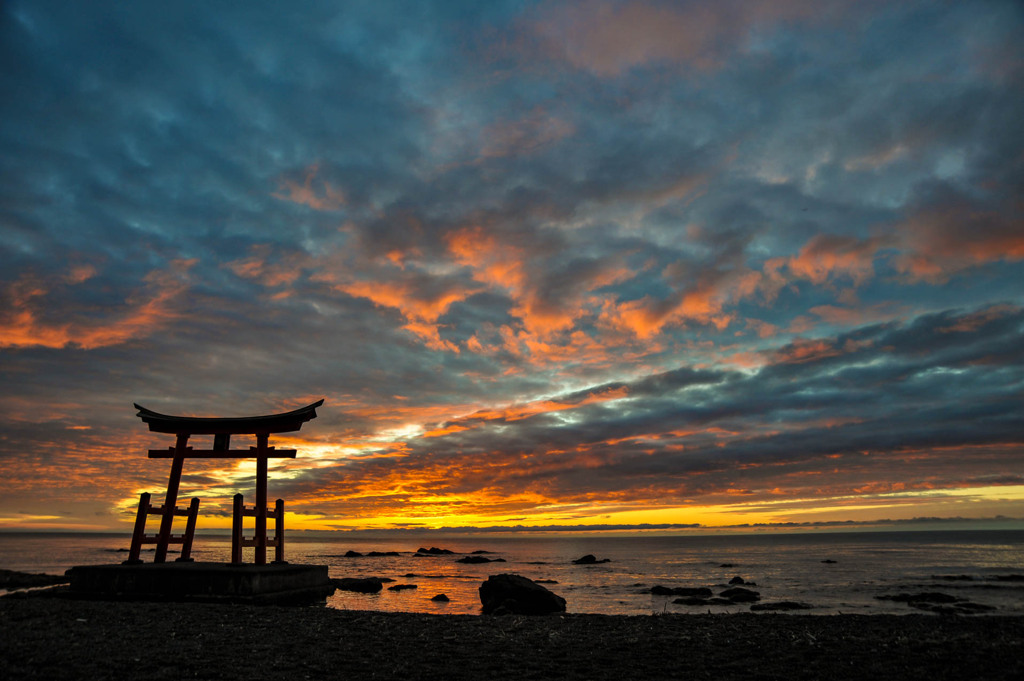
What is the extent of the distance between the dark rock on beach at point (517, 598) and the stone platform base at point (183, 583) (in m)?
8.89

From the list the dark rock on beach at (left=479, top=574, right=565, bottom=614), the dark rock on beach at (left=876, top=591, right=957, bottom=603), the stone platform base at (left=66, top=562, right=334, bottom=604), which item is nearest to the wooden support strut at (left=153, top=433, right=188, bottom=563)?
the stone platform base at (left=66, top=562, right=334, bottom=604)

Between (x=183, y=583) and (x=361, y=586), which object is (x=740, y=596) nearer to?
(x=361, y=586)

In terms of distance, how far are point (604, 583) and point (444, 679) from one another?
38936 millimetres

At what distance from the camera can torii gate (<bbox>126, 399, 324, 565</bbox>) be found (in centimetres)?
2095

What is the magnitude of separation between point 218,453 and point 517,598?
13452mm

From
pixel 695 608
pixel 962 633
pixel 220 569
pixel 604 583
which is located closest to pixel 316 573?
pixel 220 569

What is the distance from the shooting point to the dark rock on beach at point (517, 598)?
23.4 metres

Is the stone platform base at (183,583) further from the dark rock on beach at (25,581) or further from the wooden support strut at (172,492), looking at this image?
the dark rock on beach at (25,581)

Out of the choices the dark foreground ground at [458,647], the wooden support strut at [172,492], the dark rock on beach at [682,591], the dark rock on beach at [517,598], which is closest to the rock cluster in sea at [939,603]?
the dark rock on beach at [682,591]

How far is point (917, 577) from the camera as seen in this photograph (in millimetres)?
46812

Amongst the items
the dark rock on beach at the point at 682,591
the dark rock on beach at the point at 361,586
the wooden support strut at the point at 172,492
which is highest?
the wooden support strut at the point at 172,492

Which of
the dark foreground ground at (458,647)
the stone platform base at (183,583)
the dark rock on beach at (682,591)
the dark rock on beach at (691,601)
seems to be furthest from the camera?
the dark rock on beach at (682,591)

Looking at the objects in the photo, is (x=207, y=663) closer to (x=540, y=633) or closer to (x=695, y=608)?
(x=540, y=633)

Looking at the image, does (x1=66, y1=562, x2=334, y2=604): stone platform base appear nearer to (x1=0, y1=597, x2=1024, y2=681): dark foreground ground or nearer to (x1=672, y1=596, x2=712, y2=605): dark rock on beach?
(x1=0, y1=597, x2=1024, y2=681): dark foreground ground
